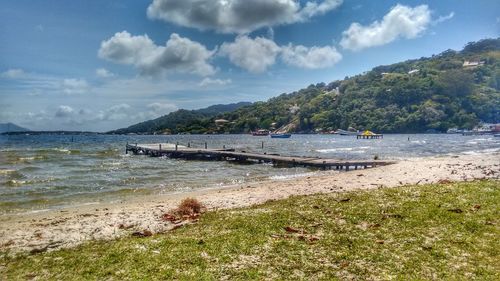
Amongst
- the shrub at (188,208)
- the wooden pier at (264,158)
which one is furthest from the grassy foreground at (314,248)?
the wooden pier at (264,158)

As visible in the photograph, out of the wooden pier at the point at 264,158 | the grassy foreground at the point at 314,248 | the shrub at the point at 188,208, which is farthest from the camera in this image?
the wooden pier at the point at 264,158

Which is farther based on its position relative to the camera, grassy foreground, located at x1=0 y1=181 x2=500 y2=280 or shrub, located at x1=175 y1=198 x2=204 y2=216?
shrub, located at x1=175 y1=198 x2=204 y2=216

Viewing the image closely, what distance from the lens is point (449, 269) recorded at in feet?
34.9

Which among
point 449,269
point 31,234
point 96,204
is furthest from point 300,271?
point 96,204

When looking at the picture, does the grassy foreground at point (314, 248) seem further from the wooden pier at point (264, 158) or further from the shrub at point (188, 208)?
the wooden pier at point (264, 158)

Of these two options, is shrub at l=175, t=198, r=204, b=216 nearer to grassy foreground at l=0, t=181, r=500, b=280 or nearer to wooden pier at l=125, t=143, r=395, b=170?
grassy foreground at l=0, t=181, r=500, b=280

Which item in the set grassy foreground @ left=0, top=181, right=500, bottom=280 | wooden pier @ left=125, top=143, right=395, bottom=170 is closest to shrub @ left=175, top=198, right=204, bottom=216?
grassy foreground @ left=0, top=181, right=500, bottom=280

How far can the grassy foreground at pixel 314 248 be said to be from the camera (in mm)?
10844

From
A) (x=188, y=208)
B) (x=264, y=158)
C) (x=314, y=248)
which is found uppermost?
(x=314, y=248)

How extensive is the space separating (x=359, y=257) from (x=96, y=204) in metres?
21.8

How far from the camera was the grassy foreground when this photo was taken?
1084 cm

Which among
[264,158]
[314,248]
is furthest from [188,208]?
[264,158]

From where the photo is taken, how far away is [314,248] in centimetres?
1248

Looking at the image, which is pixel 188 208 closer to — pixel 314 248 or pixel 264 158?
pixel 314 248
